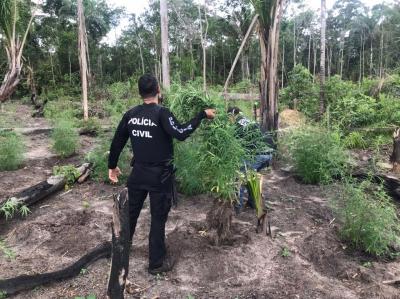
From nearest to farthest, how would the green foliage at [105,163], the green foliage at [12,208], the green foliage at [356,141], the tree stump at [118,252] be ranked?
the tree stump at [118,252]
the green foliage at [12,208]
the green foliage at [105,163]
the green foliage at [356,141]

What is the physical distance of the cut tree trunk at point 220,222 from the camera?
13.1 feet

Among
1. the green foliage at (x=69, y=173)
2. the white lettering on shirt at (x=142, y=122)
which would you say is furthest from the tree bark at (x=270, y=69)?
the white lettering on shirt at (x=142, y=122)

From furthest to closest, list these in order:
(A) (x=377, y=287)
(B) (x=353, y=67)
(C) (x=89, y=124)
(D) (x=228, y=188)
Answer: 1. (B) (x=353, y=67)
2. (C) (x=89, y=124)
3. (D) (x=228, y=188)
4. (A) (x=377, y=287)

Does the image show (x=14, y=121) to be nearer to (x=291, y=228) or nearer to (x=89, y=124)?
(x=89, y=124)

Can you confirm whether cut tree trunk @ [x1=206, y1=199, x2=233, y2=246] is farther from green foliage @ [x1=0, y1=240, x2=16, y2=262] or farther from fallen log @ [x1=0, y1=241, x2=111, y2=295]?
green foliage @ [x1=0, y1=240, x2=16, y2=262]

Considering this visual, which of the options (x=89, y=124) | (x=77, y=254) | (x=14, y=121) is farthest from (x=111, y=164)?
(x=14, y=121)

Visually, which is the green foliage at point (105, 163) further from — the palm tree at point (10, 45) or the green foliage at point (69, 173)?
the palm tree at point (10, 45)

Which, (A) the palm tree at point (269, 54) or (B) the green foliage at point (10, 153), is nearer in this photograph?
(A) the palm tree at point (269, 54)

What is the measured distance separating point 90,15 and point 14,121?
1816 centimetres

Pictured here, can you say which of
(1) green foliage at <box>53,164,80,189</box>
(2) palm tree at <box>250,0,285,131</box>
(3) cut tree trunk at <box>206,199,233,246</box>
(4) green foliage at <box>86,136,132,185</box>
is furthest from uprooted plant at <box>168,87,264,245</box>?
(2) palm tree at <box>250,0,285,131</box>

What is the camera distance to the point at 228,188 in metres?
3.77

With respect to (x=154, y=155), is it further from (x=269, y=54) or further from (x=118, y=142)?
(x=269, y=54)

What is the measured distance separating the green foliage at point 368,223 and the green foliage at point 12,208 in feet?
Result: 12.8

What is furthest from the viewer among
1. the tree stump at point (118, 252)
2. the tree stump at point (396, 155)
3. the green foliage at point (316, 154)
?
the tree stump at point (396, 155)
